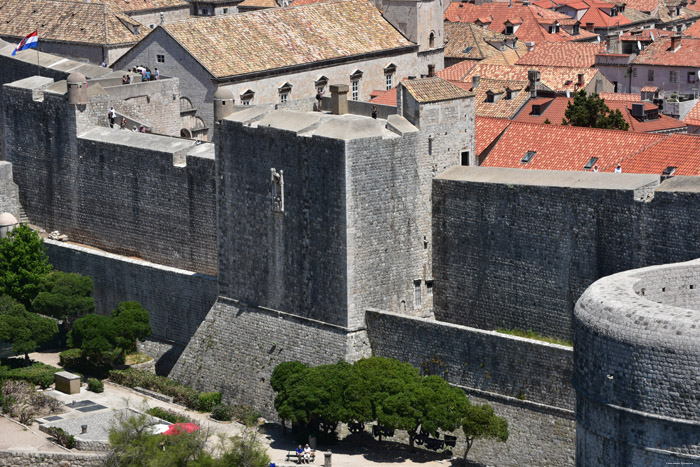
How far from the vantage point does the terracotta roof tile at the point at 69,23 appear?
87.1 metres

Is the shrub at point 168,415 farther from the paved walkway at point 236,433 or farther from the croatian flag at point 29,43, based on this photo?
the croatian flag at point 29,43

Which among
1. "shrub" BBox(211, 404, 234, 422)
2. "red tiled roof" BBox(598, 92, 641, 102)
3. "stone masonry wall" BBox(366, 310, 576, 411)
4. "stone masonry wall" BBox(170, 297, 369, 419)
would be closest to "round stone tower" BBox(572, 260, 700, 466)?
"stone masonry wall" BBox(366, 310, 576, 411)

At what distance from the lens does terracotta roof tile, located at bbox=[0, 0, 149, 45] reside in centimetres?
8706

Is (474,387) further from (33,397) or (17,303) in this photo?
(17,303)

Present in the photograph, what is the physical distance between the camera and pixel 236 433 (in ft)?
173

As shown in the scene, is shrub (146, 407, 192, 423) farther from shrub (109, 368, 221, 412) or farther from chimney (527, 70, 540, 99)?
chimney (527, 70, 540, 99)

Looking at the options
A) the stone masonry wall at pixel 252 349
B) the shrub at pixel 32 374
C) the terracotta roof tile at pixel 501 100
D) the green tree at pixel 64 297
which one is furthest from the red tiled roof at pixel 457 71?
the shrub at pixel 32 374

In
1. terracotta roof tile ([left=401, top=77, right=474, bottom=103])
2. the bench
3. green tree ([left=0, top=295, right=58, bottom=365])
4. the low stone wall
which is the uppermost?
terracotta roof tile ([left=401, top=77, right=474, bottom=103])

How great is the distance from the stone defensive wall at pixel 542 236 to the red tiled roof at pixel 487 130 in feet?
46.8

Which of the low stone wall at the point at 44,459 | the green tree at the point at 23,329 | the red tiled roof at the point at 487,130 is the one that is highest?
the red tiled roof at the point at 487,130

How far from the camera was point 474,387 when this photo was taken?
50.5m

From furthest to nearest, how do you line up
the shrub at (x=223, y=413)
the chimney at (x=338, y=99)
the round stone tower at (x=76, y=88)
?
the round stone tower at (x=76, y=88)
the chimney at (x=338, y=99)
the shrub at (x=223, y=413)

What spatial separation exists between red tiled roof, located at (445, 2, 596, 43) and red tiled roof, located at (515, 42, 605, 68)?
12677 millimetres

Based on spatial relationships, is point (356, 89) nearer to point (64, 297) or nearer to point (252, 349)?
point (64, 297)
